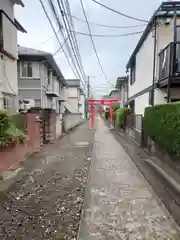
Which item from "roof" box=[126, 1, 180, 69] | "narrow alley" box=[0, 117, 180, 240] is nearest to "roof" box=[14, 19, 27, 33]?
"roof" box=[126, 1, 180, 69]

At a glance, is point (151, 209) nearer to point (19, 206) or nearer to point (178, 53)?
point (19, 206)

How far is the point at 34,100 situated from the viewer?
1505 centimetres

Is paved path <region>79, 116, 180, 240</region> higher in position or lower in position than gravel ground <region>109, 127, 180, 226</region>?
lower

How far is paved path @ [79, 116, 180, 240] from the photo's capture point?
2.69 m

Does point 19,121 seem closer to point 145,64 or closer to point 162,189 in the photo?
point 162,189

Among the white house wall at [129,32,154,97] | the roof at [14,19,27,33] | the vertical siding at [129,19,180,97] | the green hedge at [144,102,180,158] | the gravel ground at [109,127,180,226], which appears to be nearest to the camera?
the gravel ground at [109,127,180,226]

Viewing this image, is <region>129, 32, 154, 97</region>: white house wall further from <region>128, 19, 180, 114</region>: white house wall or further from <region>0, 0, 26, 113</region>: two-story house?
<region>0, 0, 26, 113</region>: two-story house

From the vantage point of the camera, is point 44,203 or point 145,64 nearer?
point 44,203

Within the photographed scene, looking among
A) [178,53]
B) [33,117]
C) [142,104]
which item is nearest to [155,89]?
[178,53]

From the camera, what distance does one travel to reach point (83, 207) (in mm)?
3430

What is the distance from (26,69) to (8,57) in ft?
17.3

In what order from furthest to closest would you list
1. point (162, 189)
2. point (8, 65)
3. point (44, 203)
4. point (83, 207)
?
point (8, 65)
point (162, 189)
point (44, 203)
point (83, 207)

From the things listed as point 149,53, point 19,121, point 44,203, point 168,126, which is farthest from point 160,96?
point 44,203

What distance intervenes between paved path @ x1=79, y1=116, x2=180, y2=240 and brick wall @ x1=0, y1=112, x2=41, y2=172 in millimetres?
2244
